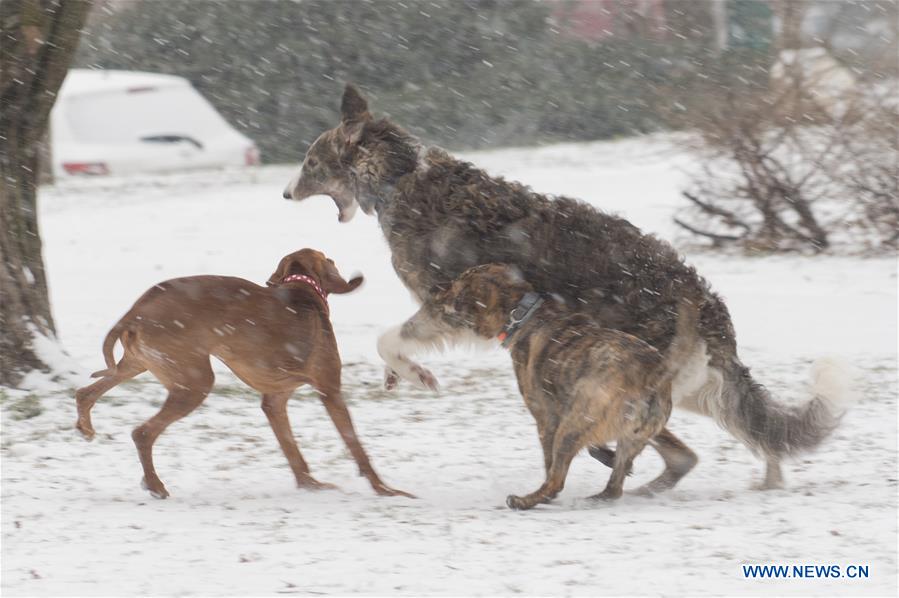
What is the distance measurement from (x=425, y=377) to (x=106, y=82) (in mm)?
12618

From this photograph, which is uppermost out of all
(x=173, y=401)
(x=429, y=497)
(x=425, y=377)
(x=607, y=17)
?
(x=607, y=17)

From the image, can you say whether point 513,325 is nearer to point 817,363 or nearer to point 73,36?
point 817,363

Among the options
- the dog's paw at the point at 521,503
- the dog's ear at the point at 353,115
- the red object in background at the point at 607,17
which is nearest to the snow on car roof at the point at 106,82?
the red object in background at the point at 607,17

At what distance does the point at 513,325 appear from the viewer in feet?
18.0

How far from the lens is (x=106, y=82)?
683 inches

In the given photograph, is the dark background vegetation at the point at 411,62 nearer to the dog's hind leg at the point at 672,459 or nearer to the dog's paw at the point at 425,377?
the dog's paw at the point at 425,377

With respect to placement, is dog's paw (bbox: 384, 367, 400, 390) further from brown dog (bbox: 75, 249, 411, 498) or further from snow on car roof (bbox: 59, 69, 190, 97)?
snow on car roof (bbox: 59, 69, 190, 97)

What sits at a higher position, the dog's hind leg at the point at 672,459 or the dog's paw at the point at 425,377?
the dog's paw at the point at 425,377

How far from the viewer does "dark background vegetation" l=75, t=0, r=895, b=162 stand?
21.6 m

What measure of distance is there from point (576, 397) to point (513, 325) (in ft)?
1.68

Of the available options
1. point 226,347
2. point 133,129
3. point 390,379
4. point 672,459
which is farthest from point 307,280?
point 133,129

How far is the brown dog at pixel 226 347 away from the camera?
5.23 m

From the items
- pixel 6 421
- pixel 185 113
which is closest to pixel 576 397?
pixel 6 421

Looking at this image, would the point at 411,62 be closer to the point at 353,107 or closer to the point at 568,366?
the point at 353,107
